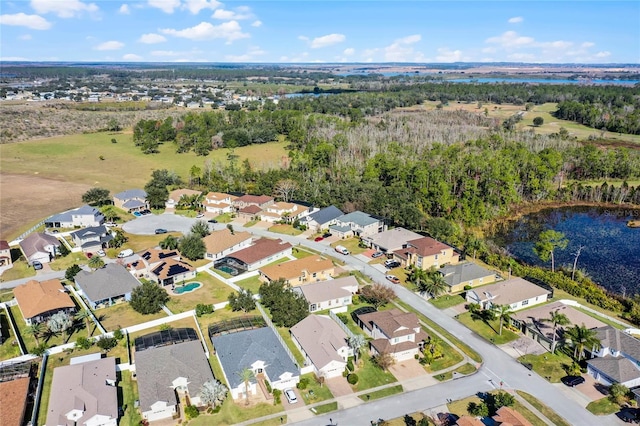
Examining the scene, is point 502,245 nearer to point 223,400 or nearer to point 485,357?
point 485,357

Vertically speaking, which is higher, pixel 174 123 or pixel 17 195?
pixel 174 123

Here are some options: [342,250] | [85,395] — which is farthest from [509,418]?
[342,250]

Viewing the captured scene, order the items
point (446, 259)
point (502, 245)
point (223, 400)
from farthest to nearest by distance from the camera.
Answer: point (502, 245), point (446, 259), point (223, 400)

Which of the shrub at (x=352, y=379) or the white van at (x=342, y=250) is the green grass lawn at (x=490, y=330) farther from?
the white van at (x=342, y=250)

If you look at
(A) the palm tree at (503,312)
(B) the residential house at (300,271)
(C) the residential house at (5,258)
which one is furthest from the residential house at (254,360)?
(C) the residential house at (5,258)

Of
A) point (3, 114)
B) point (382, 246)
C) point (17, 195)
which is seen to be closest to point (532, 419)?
point (382, 246)

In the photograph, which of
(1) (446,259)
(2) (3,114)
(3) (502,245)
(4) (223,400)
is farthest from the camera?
(2) (3,114)
